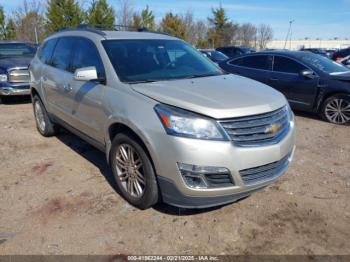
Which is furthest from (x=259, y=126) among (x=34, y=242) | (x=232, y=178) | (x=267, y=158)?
(x=34, y=242)

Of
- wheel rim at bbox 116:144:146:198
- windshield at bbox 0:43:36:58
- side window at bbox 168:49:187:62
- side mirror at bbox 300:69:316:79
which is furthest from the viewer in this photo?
windshield at bbox 0:43:36:58

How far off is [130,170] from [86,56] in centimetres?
168

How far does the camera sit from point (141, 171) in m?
3.30

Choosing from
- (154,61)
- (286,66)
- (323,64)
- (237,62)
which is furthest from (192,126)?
(237,62)

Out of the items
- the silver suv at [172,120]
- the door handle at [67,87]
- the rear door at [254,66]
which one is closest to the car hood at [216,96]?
the silver suv at [172,120]

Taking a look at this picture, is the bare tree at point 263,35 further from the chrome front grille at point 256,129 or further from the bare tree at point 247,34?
the chrome front grille at point 256,129

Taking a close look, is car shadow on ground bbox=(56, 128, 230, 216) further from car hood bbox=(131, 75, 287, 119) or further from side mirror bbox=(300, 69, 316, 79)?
side mirror bbox=(300, 69, 316, 79)

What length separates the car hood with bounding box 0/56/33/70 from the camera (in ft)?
28.6

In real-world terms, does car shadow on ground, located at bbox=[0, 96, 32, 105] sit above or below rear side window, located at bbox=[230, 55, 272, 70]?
below

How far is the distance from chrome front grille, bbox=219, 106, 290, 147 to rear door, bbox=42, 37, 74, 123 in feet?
8.55

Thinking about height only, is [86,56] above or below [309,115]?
above

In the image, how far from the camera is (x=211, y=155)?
277cm

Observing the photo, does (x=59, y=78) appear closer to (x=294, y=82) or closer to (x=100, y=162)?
(x=100, y=162)

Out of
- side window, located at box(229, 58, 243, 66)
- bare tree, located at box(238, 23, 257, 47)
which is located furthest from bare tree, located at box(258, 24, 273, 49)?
side window, located at box(229, 58, 243, 66)
